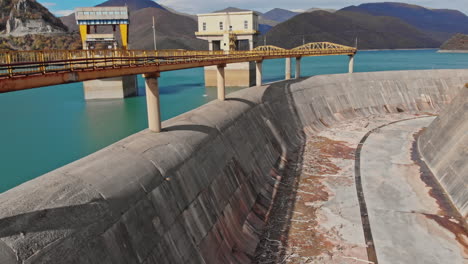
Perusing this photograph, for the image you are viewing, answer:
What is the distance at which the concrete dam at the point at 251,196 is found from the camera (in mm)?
14164

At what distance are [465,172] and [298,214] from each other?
1507 centimetres

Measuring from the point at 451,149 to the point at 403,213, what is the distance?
12188 millimetres

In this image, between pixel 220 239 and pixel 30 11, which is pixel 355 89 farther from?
pixel 30 11

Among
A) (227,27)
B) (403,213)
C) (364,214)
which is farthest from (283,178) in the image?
(227,27)

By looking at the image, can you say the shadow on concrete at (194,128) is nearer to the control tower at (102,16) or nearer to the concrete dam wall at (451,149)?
the concrete dam wall at (451,149)

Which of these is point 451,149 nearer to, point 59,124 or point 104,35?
point 59,124

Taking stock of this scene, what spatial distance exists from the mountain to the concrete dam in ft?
582

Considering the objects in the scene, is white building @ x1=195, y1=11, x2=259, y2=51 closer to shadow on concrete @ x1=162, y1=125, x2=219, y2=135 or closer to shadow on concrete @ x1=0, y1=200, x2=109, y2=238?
shadow on concrete @ x1=162, y1=125, x2=219, y2=135

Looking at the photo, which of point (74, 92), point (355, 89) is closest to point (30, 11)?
point (74, 92)

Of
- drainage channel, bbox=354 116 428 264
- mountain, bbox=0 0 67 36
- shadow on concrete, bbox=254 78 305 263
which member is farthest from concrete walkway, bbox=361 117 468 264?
A: mountain, bbox=0 0 67 36

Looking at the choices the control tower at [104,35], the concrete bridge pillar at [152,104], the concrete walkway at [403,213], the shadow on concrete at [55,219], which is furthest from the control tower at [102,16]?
the shadow on concrete at [55,219]

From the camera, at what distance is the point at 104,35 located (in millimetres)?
77625

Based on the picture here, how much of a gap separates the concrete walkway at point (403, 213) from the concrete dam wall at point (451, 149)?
5.32 ft

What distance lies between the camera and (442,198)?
29.0 metres
